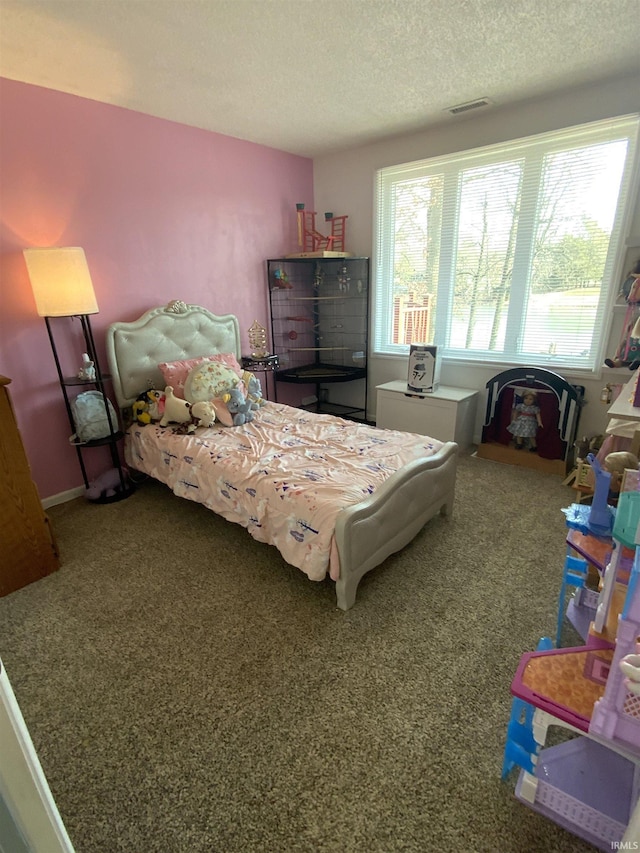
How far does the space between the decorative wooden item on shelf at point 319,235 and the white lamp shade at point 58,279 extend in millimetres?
1930

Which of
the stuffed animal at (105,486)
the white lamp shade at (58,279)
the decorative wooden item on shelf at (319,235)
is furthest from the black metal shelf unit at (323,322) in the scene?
the white lamp shade at (58,279)

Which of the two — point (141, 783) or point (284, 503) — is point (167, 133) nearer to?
point (284, 503)

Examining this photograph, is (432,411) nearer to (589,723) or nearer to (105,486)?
(105,486)

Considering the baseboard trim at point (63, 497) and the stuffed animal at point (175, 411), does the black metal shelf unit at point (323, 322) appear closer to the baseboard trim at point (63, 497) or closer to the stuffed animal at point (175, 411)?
the stuffed animal at point (175, 411)

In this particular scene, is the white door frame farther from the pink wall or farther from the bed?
the pink wall

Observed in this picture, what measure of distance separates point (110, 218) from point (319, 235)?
6.21ft

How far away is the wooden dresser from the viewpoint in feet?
6.52

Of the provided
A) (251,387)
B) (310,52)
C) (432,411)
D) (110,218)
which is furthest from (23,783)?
(432,411)

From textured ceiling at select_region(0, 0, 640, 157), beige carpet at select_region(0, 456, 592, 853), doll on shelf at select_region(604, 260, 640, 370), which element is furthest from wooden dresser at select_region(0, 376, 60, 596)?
doll on shelf at select_region(604, 260, 640, 370)

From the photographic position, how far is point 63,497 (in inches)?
118

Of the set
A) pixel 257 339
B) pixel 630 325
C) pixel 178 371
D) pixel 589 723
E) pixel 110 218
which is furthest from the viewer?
pixel 257 339

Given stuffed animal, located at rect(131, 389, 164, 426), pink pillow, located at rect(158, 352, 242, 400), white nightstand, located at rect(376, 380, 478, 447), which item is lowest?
white nightstand, located at rect(376, 380, 478, 447)

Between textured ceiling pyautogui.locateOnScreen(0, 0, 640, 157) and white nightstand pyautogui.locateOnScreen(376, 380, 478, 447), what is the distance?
6.84ft

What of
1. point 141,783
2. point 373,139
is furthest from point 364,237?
point 141,783
